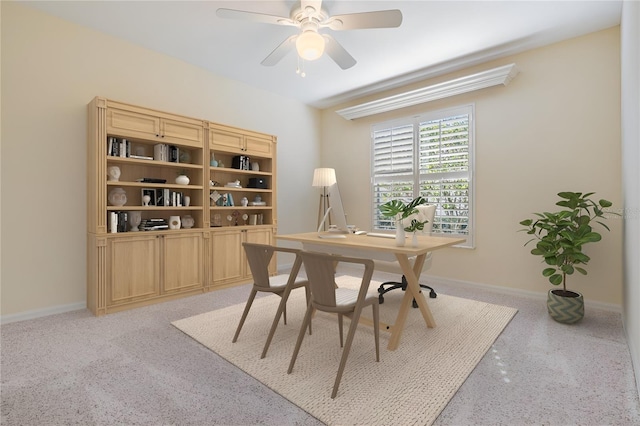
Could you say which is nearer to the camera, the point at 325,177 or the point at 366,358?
the point at 366,358

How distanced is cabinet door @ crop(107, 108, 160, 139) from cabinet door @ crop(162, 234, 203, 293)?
1.19 meters

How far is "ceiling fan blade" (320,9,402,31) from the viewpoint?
2.26 meters

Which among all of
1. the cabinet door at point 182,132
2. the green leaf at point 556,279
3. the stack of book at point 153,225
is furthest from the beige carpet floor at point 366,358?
the cabinet door at point 182,132

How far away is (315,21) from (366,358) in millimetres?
2789

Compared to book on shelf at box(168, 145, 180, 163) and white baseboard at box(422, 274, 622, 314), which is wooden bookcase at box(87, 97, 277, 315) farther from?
white baseboard at box(422, 274, 622, 314)

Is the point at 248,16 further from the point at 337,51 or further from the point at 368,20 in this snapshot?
the point at 368,20

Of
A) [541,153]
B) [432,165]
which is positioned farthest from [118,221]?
[541,153]

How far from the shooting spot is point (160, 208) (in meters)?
3.54

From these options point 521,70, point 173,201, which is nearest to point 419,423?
point 173,201

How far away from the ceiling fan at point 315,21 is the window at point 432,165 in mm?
2077

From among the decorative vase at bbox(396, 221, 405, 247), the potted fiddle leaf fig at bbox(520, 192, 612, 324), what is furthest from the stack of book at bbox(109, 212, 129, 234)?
the potted fiddle leaf fig at bbox(520, 192, 612, 324)

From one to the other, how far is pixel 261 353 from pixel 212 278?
1.98m

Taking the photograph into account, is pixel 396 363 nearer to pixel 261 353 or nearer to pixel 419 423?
pixel 419 423

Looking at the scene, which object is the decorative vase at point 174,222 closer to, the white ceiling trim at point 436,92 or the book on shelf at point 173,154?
the book on shelf at point 173,154
